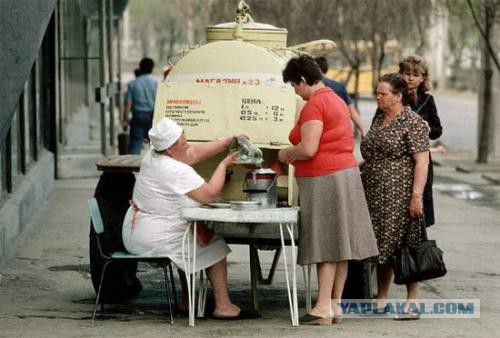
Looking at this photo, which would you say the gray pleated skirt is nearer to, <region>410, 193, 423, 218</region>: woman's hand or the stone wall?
<region>410, 193, 423, 218</region>: woman's hand

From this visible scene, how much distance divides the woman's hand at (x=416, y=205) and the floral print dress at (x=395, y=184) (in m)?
0.07

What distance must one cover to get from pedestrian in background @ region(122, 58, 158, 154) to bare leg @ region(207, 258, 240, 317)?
37.4 ft

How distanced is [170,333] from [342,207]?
139 cm

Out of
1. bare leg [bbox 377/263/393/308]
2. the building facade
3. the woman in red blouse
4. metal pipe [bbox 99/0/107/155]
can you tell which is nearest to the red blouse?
the woman in red blouse

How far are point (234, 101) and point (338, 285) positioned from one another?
1.49 metres

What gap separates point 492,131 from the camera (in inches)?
1079

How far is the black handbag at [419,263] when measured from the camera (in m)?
9.97

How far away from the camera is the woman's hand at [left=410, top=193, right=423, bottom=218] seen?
9.95 m

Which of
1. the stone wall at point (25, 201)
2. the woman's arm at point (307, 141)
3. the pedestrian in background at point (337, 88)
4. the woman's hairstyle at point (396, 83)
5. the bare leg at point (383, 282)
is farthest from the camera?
the pedestrian in background at point (337, 88)

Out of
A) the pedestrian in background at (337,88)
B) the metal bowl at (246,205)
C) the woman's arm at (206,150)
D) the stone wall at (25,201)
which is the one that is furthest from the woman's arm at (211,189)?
the pedestrian in background at (337,88)

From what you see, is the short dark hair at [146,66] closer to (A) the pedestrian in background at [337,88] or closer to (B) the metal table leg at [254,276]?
(A) the pedestrian in background at [337,88]

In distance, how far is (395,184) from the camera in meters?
10.0

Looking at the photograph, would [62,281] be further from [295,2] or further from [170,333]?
[295,2]

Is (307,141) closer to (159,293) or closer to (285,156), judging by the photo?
(285,156)
